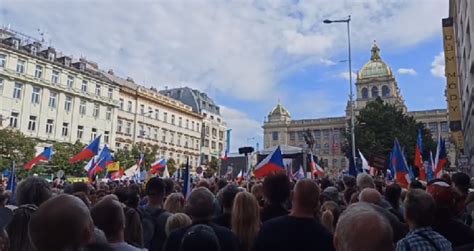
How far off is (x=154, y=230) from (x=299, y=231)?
2.24 m

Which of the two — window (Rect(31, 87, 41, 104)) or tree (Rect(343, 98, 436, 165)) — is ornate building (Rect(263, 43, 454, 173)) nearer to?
tree (Rect(343, 98, 436, 165))

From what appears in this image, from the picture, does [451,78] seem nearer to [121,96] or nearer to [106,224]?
[106,224]

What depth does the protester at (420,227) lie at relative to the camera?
3176 mm

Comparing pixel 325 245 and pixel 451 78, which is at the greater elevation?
pixel 451 78

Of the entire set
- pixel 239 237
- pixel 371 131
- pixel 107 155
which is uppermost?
pixel 371 131

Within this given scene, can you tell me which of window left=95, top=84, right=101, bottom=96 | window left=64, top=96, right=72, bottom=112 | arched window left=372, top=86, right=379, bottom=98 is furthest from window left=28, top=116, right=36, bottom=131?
arched window left=372, top=86, right=379, bottom=98

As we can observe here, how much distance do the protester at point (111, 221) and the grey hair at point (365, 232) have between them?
1.77 metres

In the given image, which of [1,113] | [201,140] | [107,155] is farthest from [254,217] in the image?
[201,140]

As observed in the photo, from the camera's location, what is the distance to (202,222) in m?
3.72

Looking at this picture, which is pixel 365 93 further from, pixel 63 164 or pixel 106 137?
pixel 63 164

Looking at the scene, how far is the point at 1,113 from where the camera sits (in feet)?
130

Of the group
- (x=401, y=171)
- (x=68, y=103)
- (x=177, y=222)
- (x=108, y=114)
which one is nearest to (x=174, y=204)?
(x=177, y=222)

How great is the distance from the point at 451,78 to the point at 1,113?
4014 centimetres

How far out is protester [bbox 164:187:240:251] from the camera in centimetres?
347
